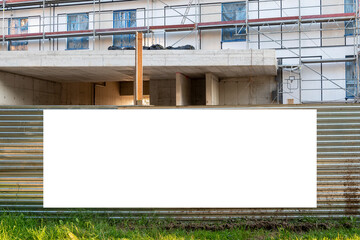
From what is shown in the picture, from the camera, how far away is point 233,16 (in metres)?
24.2

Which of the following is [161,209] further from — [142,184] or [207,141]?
[207,141]

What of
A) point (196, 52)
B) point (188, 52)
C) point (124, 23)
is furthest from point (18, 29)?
point (196, 52)

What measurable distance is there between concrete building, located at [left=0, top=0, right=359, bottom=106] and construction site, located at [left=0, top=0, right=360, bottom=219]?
53 mm

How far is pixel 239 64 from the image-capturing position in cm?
1830

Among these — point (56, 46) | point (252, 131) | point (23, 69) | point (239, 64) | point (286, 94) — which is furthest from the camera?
point (56, 46)

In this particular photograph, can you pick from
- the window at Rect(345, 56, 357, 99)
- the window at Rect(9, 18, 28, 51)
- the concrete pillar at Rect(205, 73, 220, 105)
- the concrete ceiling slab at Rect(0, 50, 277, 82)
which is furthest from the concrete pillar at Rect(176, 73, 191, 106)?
the window at Rect(9, 18, 28, 51)

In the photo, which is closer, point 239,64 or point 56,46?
point 239,64

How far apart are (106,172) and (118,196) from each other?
0.38 metres

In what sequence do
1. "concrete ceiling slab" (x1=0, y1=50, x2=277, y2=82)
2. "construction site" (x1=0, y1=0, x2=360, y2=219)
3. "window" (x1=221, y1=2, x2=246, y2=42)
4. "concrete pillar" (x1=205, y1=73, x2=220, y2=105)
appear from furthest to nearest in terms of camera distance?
"window" (x1=221, y1=2, x2=246, y2=42) < "concrete pillar" (x1=205, y1=73, x2=220, y2=105) < "construction site" (x1=0, y1=0, x2=360, y2=219) < "concrete ceiling slab" (x1=0, y1=50, x2=277, y2=82)

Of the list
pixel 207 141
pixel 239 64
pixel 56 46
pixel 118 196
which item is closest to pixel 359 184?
pixel 207 141

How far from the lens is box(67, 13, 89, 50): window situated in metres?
25.8

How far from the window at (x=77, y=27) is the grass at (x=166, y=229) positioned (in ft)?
68.9

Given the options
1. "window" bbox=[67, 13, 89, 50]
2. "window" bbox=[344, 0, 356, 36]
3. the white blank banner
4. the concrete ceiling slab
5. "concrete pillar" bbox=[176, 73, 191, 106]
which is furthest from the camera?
"window" bbox=[67, 13, 89, 50]

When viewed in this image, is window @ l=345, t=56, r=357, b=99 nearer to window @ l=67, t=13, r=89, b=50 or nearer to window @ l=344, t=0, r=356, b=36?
window @ l=344, t=0, r=356, b=36
